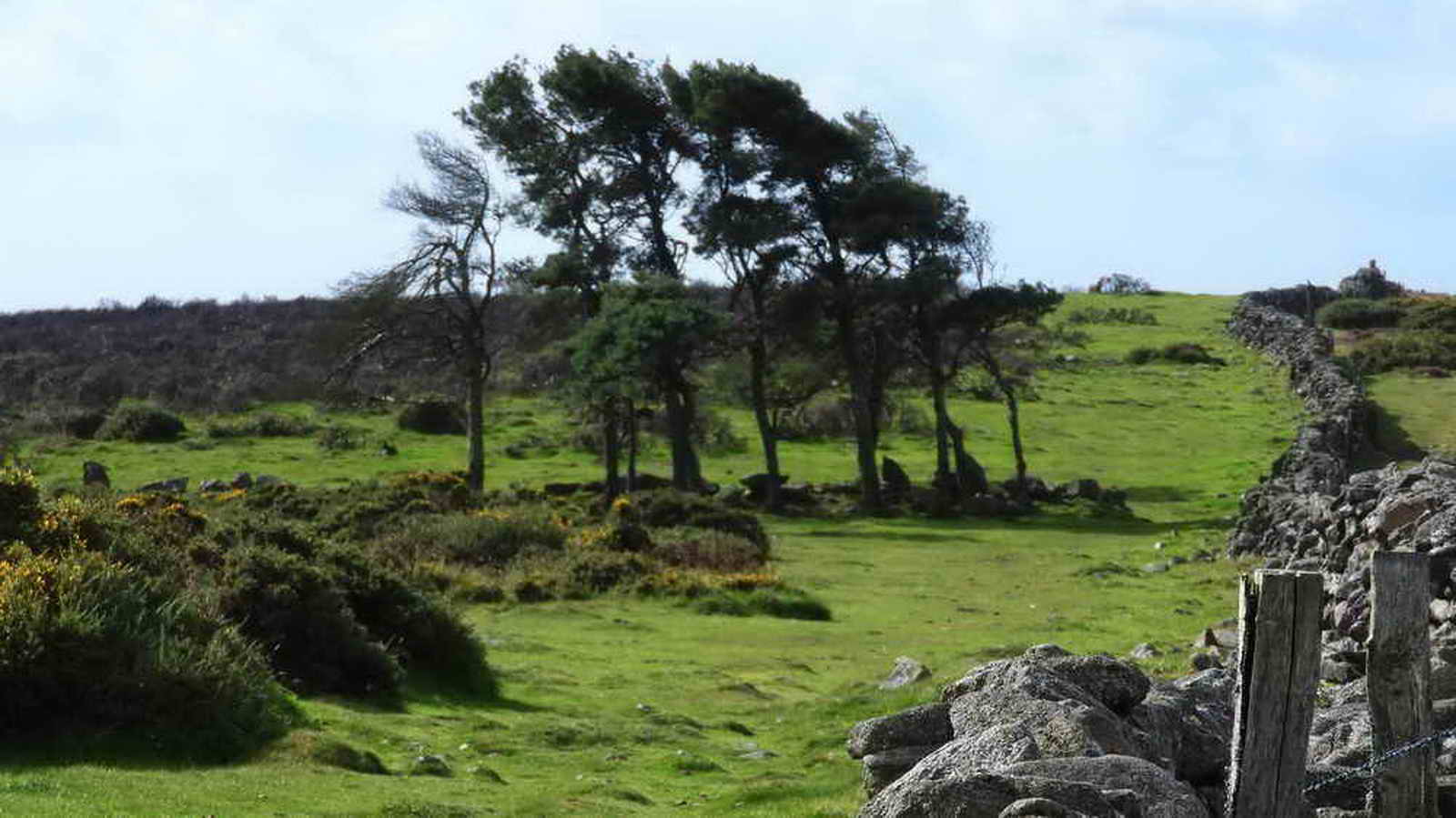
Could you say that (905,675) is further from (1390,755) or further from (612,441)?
(612,441)

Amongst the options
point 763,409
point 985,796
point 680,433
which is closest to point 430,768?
point 985,796

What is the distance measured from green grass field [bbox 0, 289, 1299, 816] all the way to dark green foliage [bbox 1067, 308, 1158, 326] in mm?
38771

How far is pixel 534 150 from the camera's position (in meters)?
58.8

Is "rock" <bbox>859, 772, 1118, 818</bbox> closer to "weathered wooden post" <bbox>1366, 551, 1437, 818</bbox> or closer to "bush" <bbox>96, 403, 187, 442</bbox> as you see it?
"weathered wooden post" <bbox>1366, 551, 1437, 818</bbox>

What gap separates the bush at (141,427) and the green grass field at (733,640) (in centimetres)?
152

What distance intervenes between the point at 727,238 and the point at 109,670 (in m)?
41.0

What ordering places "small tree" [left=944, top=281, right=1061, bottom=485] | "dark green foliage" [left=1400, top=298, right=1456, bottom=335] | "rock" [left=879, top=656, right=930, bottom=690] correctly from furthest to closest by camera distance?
"dark green foliage" [left=1400, top=298, right=1456, bottom=335] → "small tree" [left=944, top=281, right=1061, bottom=485] → "rock" [left=879, top=656, right=930, bottom=690]

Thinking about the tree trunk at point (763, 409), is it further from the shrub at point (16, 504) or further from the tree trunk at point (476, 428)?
the shrub at point (16, 504)

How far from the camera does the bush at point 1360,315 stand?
86812mm

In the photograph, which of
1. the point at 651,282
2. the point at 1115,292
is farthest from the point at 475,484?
the point at 1115,292

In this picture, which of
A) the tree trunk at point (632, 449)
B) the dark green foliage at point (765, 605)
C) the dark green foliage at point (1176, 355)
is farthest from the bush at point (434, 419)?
the dark green foliage at point (765, 605)

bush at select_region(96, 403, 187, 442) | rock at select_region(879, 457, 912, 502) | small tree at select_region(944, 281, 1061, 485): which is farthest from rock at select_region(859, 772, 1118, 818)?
bush at select_region(96, 403, 187, 442)

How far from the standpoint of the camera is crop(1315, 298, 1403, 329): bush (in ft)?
285

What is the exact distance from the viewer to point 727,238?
2218 inches
